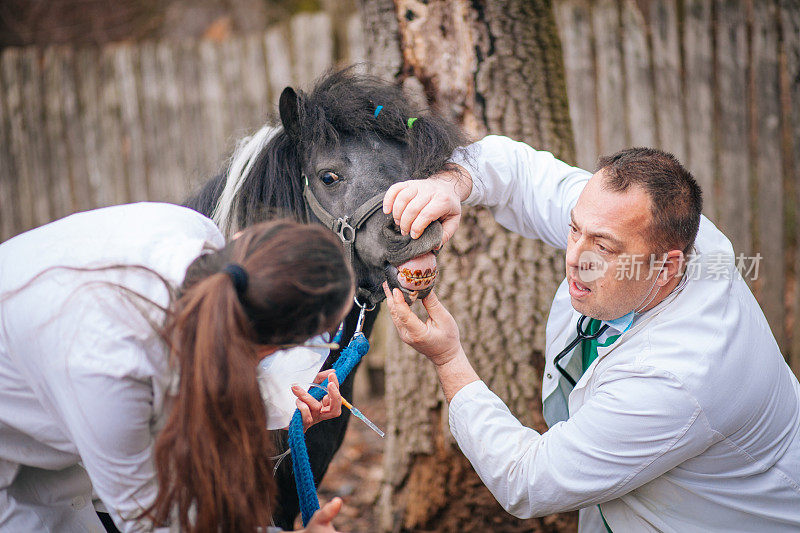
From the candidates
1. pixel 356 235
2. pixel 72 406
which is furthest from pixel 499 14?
pixel 72 406

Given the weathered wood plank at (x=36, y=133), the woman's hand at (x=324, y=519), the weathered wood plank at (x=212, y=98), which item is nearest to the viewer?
the woman's hand at (x=324, y=519)

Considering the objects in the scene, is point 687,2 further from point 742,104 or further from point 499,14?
point 499,14

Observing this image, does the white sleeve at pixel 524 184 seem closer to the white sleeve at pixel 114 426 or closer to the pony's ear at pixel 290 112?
the pony's ear at pixel 290 112

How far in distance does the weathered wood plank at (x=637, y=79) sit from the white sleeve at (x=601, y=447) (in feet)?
11.1

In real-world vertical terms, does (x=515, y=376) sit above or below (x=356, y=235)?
below

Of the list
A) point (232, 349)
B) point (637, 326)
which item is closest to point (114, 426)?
point (232, 349)

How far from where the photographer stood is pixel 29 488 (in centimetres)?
186

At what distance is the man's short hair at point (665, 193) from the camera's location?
82.0 inches

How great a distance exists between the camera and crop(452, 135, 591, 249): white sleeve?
271 cm

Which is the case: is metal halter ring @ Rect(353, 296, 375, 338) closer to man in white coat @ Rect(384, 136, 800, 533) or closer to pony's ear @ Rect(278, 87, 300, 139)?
man in white coat @ Rect(384, 136, 800, 533)

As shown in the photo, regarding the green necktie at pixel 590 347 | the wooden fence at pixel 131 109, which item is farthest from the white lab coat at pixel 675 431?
the wooden fence at pixel 131 109

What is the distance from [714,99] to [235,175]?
4.04 m

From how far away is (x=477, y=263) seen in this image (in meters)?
3.52

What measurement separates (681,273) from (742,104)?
11.1 feet
